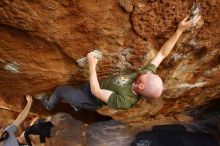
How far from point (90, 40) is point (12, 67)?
81cm

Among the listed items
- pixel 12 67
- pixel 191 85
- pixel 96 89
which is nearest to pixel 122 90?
pixel 96 89

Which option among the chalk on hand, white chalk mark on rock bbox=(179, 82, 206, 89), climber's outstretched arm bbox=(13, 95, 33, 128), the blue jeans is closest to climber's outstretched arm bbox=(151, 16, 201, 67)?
the chalk on hand

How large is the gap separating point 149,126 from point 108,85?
5.75 feet

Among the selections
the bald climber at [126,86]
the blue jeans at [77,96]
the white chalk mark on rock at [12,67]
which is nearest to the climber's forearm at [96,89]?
the bald climber at [126,86]

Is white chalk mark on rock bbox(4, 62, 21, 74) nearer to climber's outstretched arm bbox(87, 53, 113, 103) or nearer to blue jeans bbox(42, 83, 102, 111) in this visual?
blue jeans bbox(42, 83, 102, 111)

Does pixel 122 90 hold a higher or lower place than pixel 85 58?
lower

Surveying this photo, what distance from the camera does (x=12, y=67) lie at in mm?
Answer: 3105

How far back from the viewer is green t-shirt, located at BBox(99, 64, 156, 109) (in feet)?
9.39

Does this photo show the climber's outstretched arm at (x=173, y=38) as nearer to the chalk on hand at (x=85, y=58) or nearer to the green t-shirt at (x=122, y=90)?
the green t-shirt at (x=122, y=90)

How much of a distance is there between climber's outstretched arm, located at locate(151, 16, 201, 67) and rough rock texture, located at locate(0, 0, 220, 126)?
0.06 metres

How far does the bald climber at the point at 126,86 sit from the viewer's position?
2689mm

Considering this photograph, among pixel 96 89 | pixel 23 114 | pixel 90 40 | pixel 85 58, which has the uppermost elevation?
pixel 90 40

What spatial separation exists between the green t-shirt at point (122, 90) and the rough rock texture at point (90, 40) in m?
0.24

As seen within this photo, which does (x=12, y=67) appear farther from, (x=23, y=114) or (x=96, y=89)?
(x=96, y=89)
